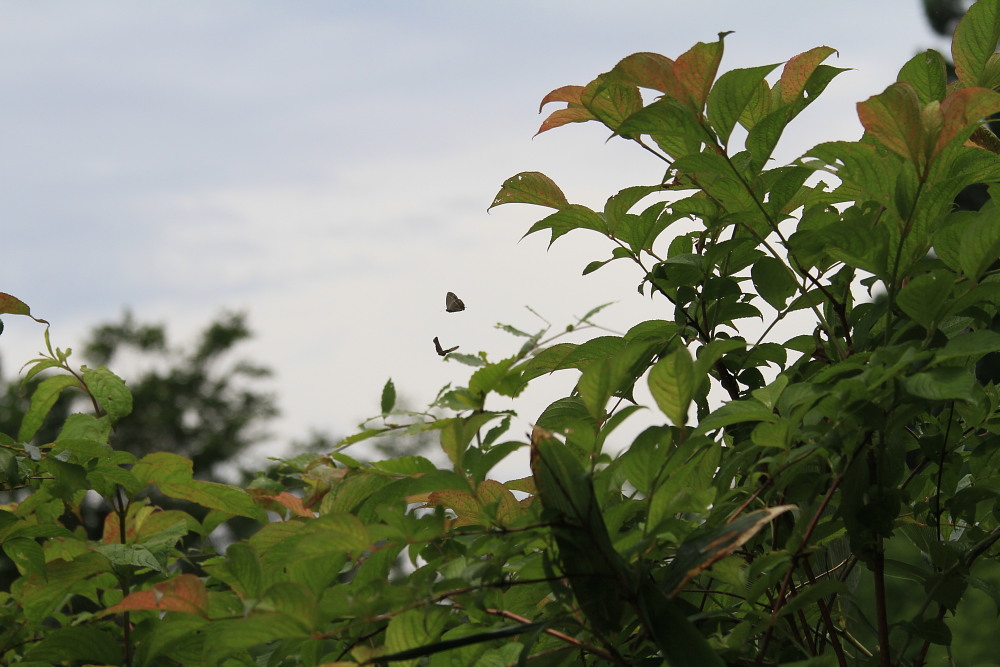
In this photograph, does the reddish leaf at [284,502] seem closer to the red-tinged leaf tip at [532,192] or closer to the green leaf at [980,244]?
the red-tinged leaf tip at [532,192]

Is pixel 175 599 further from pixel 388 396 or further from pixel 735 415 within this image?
pixel 735 415

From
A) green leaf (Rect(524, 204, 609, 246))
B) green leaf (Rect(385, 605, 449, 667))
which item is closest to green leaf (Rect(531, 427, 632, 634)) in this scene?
green leaf (Rect(385, 605, 449, 667))

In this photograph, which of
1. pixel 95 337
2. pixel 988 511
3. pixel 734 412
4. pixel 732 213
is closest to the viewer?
pixel 734 412

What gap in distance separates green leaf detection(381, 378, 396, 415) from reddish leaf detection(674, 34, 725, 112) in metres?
0.45

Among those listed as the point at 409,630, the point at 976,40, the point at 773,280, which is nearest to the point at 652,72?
the point at 773,280

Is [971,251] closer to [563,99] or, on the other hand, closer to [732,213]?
[732,213]

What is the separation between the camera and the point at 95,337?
73.0ft

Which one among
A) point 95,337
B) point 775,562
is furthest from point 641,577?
point 95,337

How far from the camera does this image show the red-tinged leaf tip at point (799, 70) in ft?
3.33

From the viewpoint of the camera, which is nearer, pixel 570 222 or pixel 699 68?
pixel 699 68

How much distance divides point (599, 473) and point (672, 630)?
0.14 meters

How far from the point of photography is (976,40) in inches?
38.9

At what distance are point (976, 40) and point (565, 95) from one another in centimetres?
47

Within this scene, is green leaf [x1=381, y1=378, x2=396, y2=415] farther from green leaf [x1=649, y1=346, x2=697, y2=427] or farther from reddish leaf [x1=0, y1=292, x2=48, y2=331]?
reddish leaf [x1=0, y1=292, x2=48, y2=331]
